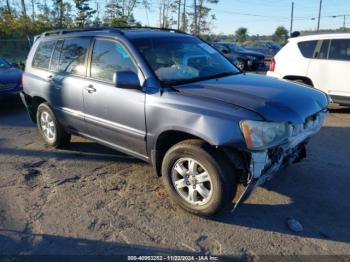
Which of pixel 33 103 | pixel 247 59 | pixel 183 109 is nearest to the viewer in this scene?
pixel 183 109

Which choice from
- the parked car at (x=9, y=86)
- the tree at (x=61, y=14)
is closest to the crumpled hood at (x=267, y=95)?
the parked car at (x=9, y=86)

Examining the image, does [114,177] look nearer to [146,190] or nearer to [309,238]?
[146,190]

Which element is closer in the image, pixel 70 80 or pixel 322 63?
pixel 70 80

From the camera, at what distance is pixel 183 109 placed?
3.40m

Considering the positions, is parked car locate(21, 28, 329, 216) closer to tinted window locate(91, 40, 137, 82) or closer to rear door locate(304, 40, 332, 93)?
tinted window locate(91, 40, 137, 82)

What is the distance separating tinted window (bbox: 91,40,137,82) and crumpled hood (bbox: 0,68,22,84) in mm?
5016

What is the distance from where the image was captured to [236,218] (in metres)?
3.57

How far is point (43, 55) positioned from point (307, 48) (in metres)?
5.48

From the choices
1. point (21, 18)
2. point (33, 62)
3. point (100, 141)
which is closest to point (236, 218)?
point (100, 141)

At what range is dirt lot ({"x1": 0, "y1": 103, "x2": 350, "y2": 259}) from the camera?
124 inches

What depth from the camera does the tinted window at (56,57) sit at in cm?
521

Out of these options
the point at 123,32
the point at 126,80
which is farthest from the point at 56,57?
the point at 126,80

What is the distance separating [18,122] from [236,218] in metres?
5.73

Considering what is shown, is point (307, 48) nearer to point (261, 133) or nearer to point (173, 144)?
point (173, 144)
